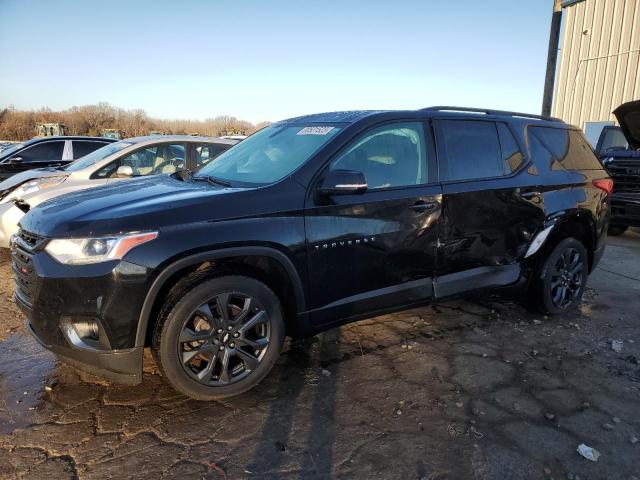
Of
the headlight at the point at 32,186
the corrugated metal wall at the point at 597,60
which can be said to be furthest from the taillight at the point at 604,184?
the corrugated metal wall at the point at 597,60

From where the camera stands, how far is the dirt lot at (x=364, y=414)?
92.4 inches

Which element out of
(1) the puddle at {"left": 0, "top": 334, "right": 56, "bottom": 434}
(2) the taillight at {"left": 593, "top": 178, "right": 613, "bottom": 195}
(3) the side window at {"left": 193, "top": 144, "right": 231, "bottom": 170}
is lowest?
(1) the puddle at {"left": 0, "top": 334, "right": 56, "bottom": 434}

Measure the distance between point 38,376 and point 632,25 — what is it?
18110 mm

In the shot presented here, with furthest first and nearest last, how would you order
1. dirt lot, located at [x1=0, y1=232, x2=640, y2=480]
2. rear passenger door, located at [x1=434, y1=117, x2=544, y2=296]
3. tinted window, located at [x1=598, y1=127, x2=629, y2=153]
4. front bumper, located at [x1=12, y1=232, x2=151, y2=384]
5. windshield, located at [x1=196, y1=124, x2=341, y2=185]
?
tinted window, located at [x1=598, y1=127, x2=629, y2=153]
rear passenger door, located at [x1=434, y1=117, x2=544, y2=296]
windshield, located at [x1=196, y1=124, x2=341, y2=185]
front bumper, located at [x1=12, y1=232, x2=151, y2=384]
dirt lot, located at [x1=0, y1=232, x2=640, y2=480]

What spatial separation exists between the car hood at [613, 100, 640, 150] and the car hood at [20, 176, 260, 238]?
616 cm

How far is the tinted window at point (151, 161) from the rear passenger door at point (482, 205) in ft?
12.9

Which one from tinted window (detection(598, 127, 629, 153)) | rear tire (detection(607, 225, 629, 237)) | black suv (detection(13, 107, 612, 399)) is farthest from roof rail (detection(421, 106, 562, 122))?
tinted window (detection(598, 127, 629, 153))

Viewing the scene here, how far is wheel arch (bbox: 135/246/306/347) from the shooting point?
8.44 ft

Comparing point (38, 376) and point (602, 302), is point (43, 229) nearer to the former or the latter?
point (38, 376)

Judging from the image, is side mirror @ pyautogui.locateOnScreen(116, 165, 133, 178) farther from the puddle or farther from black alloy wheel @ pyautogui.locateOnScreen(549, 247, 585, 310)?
black alloy wheel @ pyautogui.locateOnScreen(549, 247, 585, 310)

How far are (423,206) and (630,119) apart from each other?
533 centimetres

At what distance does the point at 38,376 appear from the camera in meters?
3.20

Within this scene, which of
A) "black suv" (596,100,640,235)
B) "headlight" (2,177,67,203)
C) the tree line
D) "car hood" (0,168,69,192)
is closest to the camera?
"headlight" (2,177,67,203)

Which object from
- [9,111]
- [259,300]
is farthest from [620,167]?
[9,111]
